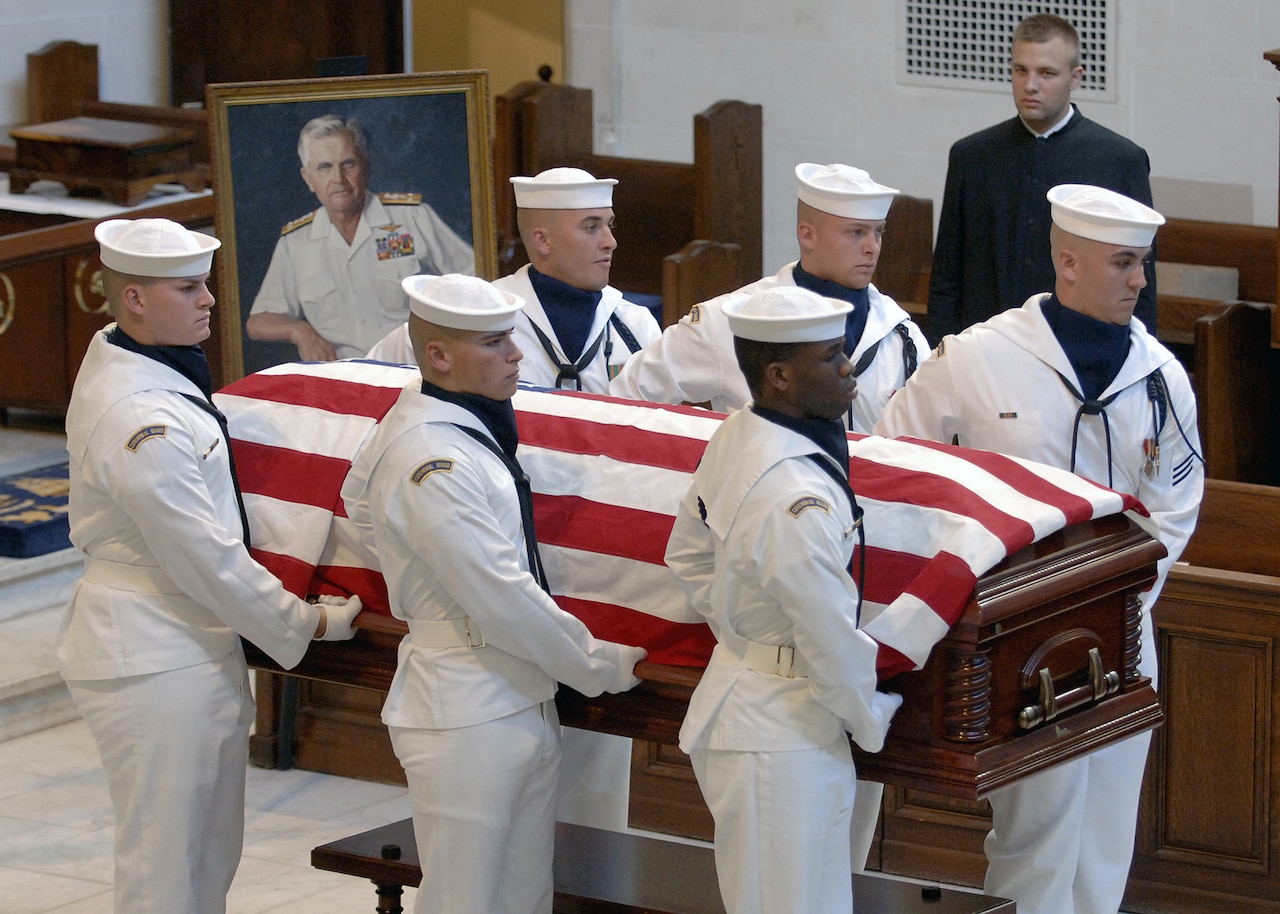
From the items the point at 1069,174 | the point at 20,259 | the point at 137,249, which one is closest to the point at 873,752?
the point at 137,249

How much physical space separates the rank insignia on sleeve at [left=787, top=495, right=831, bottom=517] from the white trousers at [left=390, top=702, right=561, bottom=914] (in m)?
0.72

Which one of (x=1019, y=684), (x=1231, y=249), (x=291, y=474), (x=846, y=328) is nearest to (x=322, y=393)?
(x=291, y=474)

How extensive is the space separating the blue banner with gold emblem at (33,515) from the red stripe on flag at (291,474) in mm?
2756

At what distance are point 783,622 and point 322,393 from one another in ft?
4.11

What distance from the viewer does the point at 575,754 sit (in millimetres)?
4359

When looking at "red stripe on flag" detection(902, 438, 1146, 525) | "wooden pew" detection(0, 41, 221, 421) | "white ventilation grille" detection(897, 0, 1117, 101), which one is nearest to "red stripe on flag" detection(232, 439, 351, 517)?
"red stripe on flag" detection(902, 438, 1146, 525)

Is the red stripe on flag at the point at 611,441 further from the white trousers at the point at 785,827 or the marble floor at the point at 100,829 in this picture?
the marble floor at the point at 100,829

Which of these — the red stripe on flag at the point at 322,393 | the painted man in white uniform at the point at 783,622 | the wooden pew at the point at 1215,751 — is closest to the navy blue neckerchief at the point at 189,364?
the red stripe on flag at the point at 322,393

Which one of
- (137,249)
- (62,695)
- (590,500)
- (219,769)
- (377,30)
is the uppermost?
(377,30)

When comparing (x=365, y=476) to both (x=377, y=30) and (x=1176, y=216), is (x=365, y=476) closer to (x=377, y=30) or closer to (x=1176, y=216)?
(x=1176, y=216)

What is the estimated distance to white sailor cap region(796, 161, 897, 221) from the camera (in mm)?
4195

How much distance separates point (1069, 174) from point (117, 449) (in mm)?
2509

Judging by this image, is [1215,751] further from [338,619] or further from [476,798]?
[338,619]

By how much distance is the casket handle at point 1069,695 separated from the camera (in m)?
3.40
